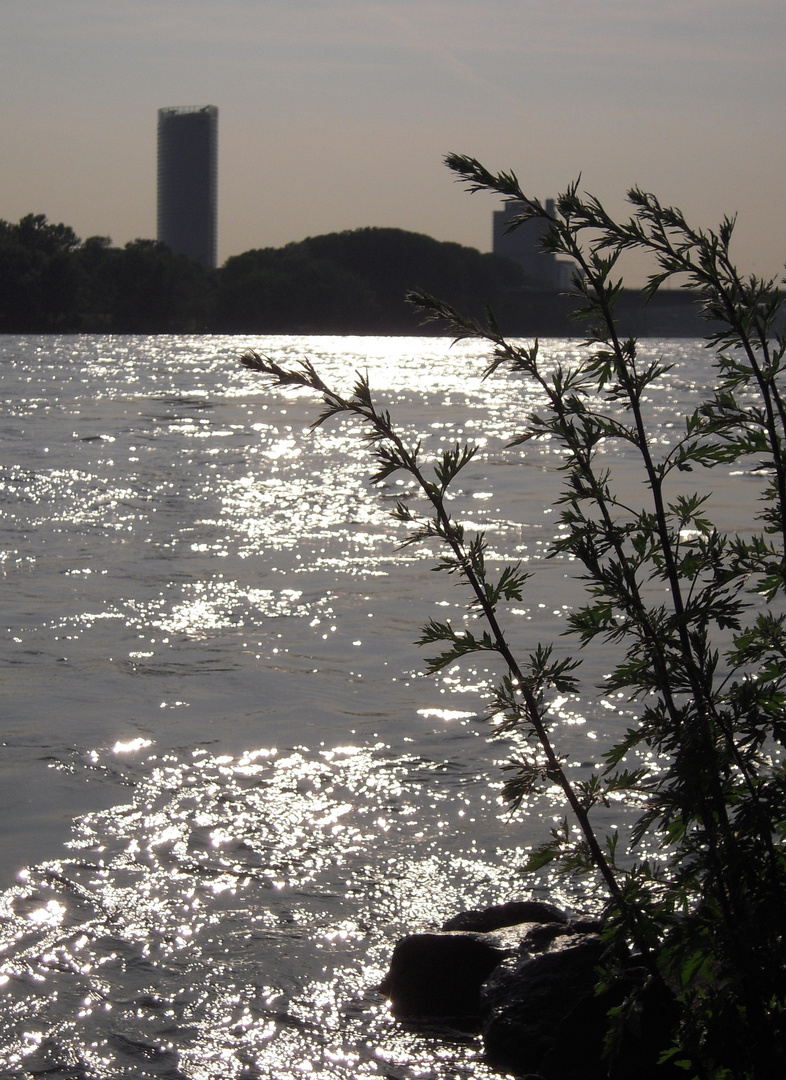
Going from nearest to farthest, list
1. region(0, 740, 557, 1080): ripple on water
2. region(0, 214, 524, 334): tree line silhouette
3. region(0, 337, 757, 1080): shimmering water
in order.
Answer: region(0, 740, 557, 1080): ripple on water → region(0, 337, 757, 1080): shimmering water → region(0, 214, 524, 334): tree line silhouette

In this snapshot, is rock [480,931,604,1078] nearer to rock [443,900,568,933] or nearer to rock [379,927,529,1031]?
rock [379,927,529,1031]

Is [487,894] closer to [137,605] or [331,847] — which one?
[331,847]

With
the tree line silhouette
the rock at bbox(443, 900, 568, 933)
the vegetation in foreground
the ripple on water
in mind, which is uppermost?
the tree line silhouette

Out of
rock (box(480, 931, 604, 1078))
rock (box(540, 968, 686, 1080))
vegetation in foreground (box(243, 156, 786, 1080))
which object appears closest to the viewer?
vegetation in foreground (box(243, 156, 786, 1080))

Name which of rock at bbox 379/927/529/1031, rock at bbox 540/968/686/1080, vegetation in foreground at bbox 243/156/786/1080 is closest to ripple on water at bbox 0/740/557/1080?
rock at bbox 379/927/529/1031

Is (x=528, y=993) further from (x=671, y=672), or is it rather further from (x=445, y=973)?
(x=671, y=672)

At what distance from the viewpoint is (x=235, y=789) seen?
7203 mm

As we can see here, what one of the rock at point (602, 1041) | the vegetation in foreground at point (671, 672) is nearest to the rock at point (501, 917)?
the rock at point (602, 1041)

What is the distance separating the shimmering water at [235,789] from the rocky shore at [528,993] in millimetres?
159

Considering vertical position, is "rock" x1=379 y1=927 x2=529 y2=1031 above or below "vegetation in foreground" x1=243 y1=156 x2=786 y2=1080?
below

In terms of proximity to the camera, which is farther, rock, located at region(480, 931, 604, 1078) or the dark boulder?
rock, located at region(480, 931, 604, 1078)

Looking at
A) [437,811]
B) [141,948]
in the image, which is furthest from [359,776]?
[141,948]

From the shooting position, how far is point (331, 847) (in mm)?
6461

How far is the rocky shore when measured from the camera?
4.05 m
